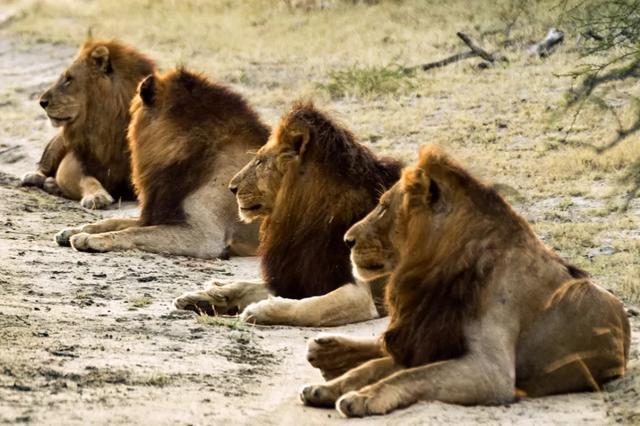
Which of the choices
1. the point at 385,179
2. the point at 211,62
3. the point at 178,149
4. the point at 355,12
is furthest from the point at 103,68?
the point at 355,12

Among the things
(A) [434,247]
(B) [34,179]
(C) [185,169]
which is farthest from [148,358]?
(B) [34,179]

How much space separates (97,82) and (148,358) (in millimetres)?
5154

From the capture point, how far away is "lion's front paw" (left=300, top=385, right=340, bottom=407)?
500 cm

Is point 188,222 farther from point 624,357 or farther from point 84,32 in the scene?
point 84,32

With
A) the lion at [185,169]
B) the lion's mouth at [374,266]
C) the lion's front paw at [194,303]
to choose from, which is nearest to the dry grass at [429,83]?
the lion's mouth at [374,266]

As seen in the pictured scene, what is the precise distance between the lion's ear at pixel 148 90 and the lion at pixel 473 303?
150 inches

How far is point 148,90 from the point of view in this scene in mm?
8852

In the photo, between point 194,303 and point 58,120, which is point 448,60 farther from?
point 194,303

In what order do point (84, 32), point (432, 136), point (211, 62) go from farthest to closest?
point (84, 32), point (211, 62), point (432, 136)

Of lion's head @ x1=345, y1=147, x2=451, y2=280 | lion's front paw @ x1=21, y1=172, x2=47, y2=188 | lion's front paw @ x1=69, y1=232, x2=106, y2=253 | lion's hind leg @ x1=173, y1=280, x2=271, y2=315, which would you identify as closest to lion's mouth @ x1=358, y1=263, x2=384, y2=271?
lion's head @ x1=345, y1=147, x2=451, y2=280

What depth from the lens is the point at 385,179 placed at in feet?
22.1

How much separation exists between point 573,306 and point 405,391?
74 centimetres

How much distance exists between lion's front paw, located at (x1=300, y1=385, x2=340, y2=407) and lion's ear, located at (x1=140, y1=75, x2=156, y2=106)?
4.17 meters

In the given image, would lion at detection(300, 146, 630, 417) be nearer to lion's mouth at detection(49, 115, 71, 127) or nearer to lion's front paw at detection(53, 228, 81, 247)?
lion's front paw at detection(53, 228, 81, 247)
